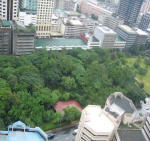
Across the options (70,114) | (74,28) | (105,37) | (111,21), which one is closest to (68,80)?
(70,114)

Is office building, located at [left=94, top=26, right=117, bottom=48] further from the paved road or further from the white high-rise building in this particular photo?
the paved road

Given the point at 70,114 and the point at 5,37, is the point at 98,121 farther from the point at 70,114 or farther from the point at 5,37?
the point at 5,37

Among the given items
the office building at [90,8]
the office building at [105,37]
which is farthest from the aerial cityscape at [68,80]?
the office building at [90,8]

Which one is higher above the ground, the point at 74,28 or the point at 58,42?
the point at 74,28

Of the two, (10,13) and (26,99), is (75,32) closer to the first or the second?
(10,13)

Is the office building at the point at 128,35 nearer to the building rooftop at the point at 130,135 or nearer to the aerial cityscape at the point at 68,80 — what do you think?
the aerial cityscape at the point at 68,80

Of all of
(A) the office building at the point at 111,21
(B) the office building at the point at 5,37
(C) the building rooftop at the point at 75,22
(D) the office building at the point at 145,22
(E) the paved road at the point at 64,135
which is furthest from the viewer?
(D) the office building at the point at 145,22

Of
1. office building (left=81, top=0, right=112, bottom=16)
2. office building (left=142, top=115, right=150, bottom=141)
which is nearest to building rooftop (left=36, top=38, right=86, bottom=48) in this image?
office building (left=142, top=115, right=150, bottom=141)
